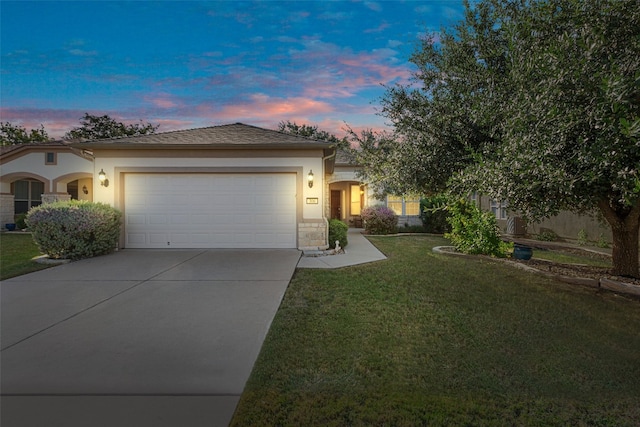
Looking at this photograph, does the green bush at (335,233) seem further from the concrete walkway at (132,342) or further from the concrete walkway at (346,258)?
the concrete walkway at (132,342)

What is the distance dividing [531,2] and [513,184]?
2843mm

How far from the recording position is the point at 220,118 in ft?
57.1

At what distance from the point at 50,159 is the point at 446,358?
21.8 metres

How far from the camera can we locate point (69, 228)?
837 centimetres

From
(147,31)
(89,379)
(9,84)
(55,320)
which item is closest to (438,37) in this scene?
(89,379)

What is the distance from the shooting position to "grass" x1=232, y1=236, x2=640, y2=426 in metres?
2.47

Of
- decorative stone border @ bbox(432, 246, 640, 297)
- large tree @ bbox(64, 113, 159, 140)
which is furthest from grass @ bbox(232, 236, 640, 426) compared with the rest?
large tree @ bbox(64, 113, 159, 140)

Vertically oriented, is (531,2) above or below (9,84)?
below

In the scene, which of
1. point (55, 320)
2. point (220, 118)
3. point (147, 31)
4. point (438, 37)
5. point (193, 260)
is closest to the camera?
point (55, 320)

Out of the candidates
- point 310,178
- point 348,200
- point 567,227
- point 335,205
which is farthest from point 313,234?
point 335,205

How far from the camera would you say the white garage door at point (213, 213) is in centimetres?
1023

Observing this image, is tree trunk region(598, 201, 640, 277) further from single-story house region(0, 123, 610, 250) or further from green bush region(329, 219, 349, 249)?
single-story house region(0, 123, 610, 250)

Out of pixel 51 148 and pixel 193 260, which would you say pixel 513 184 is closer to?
pixel 193 260

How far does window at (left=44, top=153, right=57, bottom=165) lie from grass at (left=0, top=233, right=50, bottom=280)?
680 centimetres
